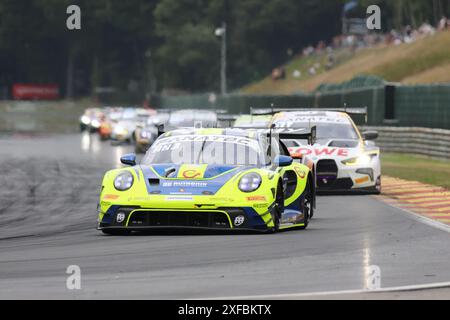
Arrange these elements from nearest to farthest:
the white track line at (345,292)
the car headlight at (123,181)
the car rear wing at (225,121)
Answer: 1. the white track line at (345,292)
2. the car headlight at (123,181)
3. the car rear wing at (225,121)

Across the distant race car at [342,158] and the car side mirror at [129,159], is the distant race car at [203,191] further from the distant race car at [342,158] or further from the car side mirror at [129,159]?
the distant race car at [342,158]

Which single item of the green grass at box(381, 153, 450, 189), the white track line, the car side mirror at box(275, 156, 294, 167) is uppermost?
the car side mirror at box(275, 156, 294, 167)

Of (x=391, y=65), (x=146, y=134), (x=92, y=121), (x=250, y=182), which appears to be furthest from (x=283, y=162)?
(x=92, y=121)

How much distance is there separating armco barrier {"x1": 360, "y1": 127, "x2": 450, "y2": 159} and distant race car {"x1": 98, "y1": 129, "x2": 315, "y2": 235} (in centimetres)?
1760

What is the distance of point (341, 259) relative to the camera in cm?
1196

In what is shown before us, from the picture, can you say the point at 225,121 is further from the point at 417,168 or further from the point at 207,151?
the point at 207,151

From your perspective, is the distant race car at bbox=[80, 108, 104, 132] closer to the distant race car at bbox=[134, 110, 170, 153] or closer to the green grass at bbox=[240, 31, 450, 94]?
the green grass at bbox=[240, 31, 450, 94]

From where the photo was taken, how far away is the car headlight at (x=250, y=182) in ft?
46.8

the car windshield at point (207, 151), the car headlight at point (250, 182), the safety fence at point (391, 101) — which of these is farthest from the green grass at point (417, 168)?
the car headlight at point (250, 182)

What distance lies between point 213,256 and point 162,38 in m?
125

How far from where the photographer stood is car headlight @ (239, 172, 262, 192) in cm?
1426

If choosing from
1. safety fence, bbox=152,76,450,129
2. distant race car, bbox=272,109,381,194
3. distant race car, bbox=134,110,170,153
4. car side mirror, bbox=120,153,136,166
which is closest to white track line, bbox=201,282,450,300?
car side mirror, bbox=120,153,136,166

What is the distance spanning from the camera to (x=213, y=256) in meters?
12.2

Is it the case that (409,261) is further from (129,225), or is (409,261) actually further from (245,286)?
(129,225)
